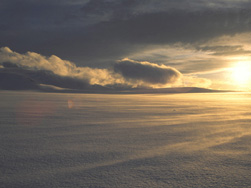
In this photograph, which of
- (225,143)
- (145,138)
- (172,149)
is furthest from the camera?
(145,138)

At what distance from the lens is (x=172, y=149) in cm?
332

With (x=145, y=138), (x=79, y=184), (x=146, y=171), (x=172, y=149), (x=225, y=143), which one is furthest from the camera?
(x=145, y=138)

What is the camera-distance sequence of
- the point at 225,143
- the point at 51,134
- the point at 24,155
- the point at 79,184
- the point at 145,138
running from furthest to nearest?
the point at 51,134
the point at 145,138
the point at 225,143
the point at 24,155
the point at 79,184

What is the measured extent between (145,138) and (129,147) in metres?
0.75

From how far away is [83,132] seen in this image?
186 inches

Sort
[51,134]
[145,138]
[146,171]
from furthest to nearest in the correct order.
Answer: [51,134] < [145,138] < [146,171]

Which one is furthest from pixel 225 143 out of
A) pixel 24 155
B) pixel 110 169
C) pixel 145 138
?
pixel 24 155

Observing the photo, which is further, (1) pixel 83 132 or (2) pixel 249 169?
(1) pixel 83 132

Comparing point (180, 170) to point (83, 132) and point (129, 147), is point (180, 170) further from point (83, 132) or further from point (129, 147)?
point (83, 132)

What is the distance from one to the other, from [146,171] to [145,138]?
1667mm

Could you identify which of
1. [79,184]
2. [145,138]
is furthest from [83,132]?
[79,184]

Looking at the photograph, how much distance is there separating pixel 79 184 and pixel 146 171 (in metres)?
0.88

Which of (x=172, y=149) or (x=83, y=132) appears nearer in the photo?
(x=172, y=149)

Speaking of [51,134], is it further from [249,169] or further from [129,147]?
[249,169]
